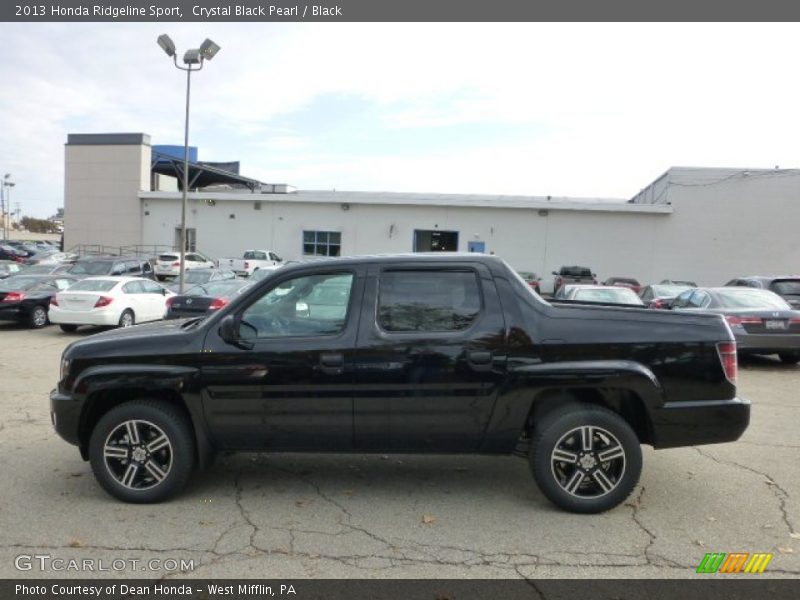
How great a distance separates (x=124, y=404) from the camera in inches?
176

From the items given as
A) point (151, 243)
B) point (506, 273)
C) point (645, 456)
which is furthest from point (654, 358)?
point (151, 243)

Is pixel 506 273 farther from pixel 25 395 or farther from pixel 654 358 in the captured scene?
pixel 25 395

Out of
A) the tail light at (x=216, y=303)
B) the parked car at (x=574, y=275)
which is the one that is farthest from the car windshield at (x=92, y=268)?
the parked car at (x=574, y=275)

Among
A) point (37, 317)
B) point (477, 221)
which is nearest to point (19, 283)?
point (37, 317)

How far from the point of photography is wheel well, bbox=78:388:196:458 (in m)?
4.51

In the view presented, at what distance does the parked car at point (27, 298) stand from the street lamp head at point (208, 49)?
8378 millimetres

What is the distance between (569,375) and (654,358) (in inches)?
24.8

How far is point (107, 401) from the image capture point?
4582 millimetres

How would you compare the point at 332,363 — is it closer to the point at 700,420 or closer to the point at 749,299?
the point at 700,420

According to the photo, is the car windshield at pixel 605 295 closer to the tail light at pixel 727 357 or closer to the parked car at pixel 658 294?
the parked car at pixel 658 294

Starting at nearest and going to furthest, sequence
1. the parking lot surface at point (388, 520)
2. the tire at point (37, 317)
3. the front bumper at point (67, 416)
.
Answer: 1. the parking lot surface at point (388, 520)
2. the front bumper at point (67, 416)
3. the tire at point (37, 317)

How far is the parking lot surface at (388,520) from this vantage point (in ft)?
11.8

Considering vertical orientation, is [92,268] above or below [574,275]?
below

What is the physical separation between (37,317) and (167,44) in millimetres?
9272
